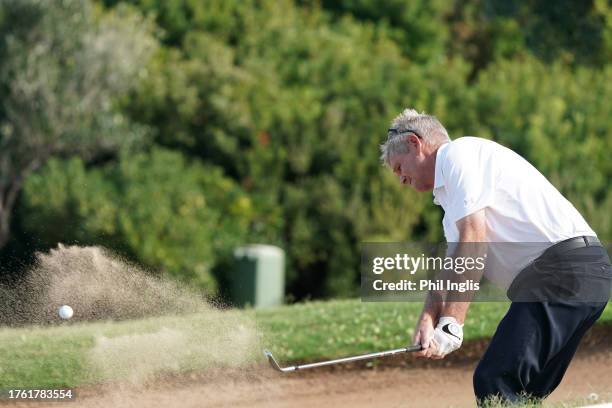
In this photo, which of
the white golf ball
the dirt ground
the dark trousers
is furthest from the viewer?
the dirt ground

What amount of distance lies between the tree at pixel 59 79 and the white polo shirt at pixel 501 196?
39.6 feet

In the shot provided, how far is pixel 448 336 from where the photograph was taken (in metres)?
5.06

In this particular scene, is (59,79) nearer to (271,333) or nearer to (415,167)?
(271,333)

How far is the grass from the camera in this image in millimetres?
7880

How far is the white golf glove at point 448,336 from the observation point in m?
5.06

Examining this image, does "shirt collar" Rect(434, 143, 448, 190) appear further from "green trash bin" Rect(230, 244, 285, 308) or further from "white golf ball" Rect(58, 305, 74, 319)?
"green trash bin" Rect(230, 244, 285, 308)

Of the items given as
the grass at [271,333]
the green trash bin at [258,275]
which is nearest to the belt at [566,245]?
the grass at [271,333]

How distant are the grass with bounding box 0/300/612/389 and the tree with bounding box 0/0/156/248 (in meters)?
7.73

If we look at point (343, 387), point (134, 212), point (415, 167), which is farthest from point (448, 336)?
point (134, 212)

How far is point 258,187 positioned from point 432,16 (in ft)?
22.5

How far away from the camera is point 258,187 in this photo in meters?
17.3

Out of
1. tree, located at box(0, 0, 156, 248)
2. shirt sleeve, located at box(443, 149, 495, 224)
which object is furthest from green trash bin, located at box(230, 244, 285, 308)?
shirt sleeve, located at box(443, 149, 495, 224)

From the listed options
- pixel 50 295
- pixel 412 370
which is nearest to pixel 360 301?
pixel 412 370

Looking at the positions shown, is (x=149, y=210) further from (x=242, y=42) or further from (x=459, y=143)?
(x=459, y=143)
